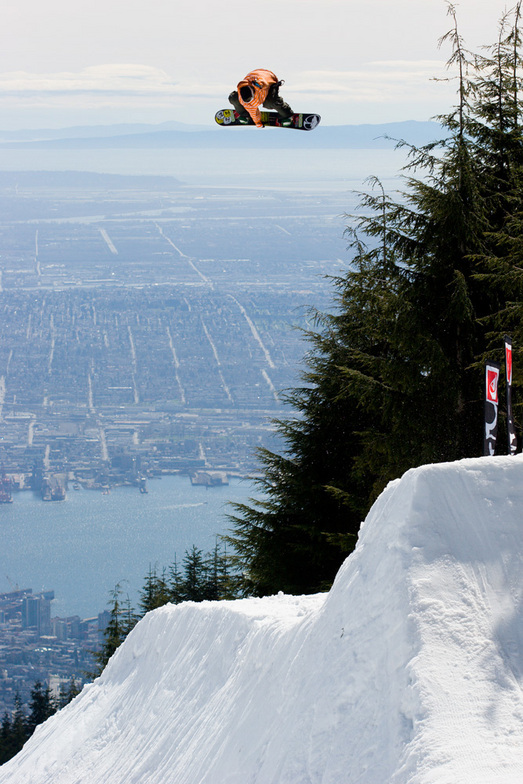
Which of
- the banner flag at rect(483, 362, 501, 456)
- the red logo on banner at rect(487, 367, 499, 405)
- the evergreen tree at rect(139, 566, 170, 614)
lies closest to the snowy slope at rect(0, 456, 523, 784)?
the banner flag at rect(483, 362, 501, 456)

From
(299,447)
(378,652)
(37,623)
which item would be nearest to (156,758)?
(378,652)

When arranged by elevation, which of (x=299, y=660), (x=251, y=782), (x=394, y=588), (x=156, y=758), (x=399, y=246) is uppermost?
(x=399, y=246)

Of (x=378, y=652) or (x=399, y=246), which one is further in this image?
(x=399, y=246)

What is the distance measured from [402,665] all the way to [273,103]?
38.8 feet

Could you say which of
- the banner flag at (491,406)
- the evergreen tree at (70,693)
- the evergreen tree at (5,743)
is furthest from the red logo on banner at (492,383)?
the evergreen tree at (5,743)

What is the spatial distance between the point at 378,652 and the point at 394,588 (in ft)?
1.67

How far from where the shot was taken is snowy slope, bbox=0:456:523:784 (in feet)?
19.1

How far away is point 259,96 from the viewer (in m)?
15.2

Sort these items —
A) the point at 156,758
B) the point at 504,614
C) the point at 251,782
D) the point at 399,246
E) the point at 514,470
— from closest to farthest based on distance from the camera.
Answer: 1. the point at 504,614
2. the point at 514,470
3. the point at 251,782
4. the point at 156,758
5. the point at 399,246

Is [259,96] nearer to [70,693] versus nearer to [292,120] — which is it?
[292,120]

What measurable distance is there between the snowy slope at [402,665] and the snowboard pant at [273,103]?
9567mm

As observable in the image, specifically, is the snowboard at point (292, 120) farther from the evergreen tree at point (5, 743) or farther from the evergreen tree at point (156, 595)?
the evergreen tree at point (5, 743)

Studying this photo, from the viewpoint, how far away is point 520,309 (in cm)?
1492

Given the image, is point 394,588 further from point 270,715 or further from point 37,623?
point 37,623
